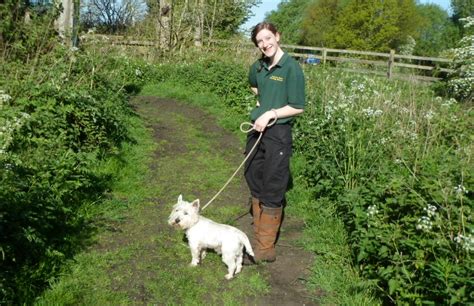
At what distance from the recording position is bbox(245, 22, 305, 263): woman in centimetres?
419

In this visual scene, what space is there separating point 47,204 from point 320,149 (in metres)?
3.95

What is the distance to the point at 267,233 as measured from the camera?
4.50 metres

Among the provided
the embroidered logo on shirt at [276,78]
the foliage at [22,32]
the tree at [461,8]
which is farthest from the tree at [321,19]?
the embroidered logo on shirt at [276,78]

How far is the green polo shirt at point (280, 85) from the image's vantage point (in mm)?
4188

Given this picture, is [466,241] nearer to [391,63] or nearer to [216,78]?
[216,78]

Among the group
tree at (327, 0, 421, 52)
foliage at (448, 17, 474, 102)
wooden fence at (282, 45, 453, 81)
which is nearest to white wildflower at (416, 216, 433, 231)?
foliage at (448, 17, 474, 102)

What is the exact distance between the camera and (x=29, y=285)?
3.55 meters

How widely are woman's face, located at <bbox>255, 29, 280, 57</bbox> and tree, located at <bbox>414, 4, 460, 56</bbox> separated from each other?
44.8m

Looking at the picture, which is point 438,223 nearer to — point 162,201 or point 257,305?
point 257,305

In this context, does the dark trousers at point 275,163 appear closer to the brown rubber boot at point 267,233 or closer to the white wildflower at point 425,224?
the brown rubber boot at point 267,233

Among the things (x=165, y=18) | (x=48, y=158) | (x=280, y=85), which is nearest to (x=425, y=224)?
(x=280, y=85)

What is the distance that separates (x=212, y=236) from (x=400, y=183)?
1887mm

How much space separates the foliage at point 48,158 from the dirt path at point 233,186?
0.97 m

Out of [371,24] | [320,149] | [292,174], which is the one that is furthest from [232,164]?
[371,24]
